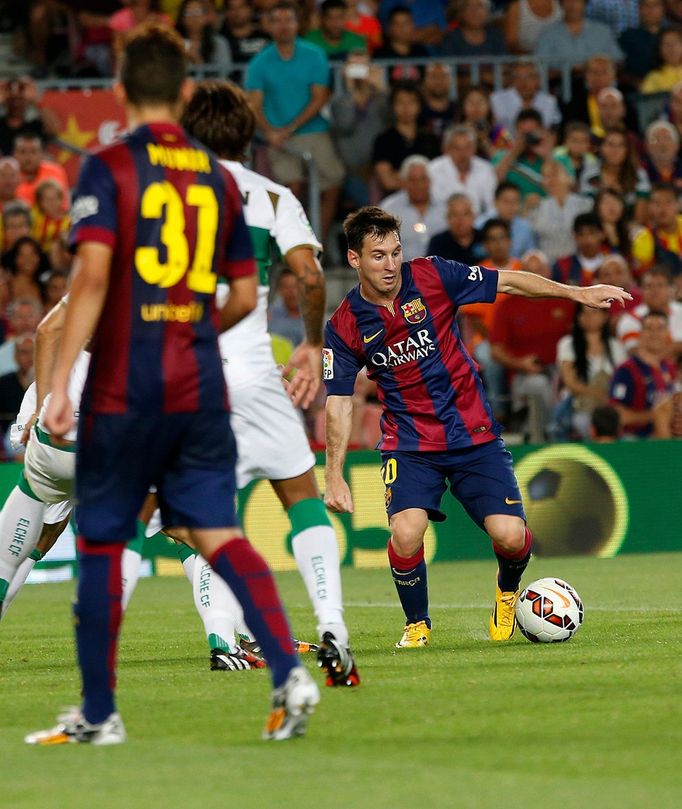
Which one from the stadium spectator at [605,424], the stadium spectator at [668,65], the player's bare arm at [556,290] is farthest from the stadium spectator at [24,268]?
the player's bare arm at [556,290]

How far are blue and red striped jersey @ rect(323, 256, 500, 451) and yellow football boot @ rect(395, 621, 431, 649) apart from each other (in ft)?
3.03

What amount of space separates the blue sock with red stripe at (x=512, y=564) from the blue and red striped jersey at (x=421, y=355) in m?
0.59

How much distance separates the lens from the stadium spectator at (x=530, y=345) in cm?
1577

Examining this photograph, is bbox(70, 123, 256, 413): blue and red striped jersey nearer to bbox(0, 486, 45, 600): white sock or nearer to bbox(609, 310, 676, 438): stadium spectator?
bbox(0, 486, 45, 600): white sock

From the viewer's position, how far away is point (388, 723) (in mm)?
5398

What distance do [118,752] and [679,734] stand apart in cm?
174

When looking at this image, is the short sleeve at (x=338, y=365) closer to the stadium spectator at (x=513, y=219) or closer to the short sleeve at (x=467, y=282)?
the short sleeve at (x=467, y=282)

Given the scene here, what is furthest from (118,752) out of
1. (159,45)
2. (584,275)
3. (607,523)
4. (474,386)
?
(584,275)

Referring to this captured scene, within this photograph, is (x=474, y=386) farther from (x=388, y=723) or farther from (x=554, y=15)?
(x=554, y=15)

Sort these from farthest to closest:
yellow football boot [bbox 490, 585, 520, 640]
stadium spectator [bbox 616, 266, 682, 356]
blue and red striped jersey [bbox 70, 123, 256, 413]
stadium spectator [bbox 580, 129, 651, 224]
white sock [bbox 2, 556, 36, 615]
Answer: stadium spectator [bbox 580, 129, 651, 224]
stadium spectator [bbox 616, 266, 682, 356]
yellow football boot [bbox 490, 585, 520, 640]
white sock [bbox 2, 556, 36, 615]
blue and red striped jersey [bbox 70, 123, 256, 413]

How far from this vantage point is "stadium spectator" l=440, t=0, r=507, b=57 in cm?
2028

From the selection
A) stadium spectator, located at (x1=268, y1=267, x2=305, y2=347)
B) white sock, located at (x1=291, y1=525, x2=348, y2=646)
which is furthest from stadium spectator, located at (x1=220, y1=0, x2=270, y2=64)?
white sock, located at (x1=291, y1=525, x2=348, y2=646)

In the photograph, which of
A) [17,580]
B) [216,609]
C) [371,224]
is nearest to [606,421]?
[371,224]

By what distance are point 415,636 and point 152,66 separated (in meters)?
4.03
